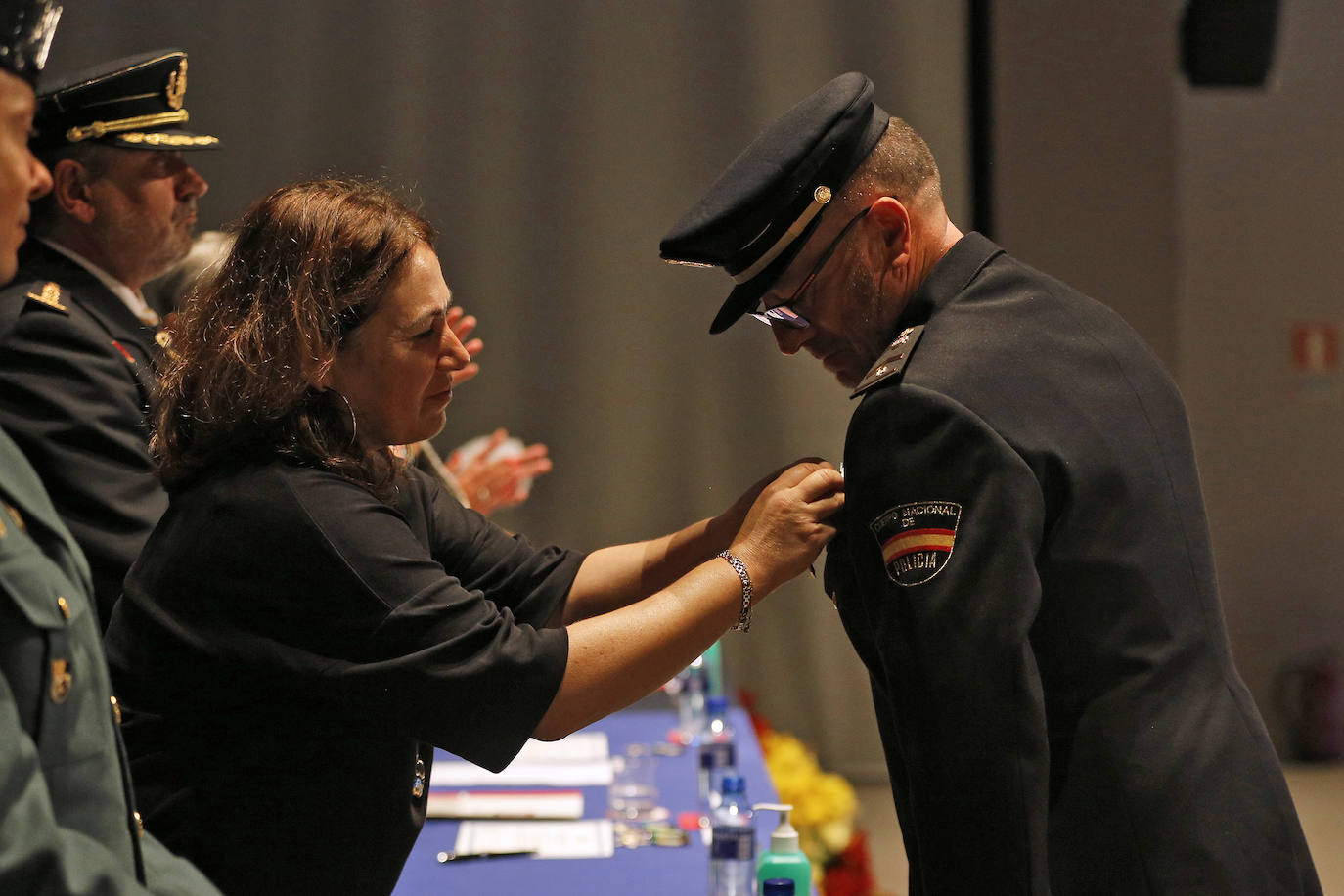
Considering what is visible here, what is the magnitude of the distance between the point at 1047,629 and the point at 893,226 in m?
0.45

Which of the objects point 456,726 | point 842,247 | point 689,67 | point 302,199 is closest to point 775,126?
point 842,247

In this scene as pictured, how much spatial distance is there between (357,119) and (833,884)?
2926 mm

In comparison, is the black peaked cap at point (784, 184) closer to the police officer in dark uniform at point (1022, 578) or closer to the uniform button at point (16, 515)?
the police officer in dark uniform at point (1022, 578)

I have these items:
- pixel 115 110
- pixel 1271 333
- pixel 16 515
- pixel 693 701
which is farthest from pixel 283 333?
pixel 1271 333

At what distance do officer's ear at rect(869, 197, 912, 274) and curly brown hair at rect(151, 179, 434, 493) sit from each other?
56cm

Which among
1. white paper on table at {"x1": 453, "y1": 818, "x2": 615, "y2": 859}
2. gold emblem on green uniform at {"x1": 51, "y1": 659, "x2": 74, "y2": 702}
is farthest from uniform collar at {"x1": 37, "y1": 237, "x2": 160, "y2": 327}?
gold emblem on green uniform at {"x1": 51, "y1": 659, "x2": 74, "y2": 702}

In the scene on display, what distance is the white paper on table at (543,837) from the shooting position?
2178 mm

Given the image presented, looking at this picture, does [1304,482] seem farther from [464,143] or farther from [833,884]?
[464,143]

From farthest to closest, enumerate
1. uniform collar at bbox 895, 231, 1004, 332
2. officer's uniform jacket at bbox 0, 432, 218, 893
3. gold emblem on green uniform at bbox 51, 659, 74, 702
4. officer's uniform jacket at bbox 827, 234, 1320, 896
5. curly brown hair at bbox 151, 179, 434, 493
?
curly brown hair at bbox 151, 179, 434, 493 → uniform collar at bbox 895, 231, 1004, 332 → officer's uniform jacket at bbox 827, 234, 1320, 896 → gold emblem on green uniform at bbox 51, 659, 74, 702 → officer's uniform jacket at bbox 0, 432, 218, 893

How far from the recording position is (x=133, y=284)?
8.70 feet

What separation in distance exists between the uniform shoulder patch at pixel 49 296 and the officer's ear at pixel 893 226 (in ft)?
5.23

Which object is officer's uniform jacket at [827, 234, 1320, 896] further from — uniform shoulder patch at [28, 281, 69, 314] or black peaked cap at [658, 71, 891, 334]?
uniform shoulder patch at [28, 281, 69, 314]

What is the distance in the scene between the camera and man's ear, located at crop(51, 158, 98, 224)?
100 inches

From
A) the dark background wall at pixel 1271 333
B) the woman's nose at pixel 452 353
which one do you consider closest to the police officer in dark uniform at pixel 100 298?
the woman's nose at pixel 452 353
